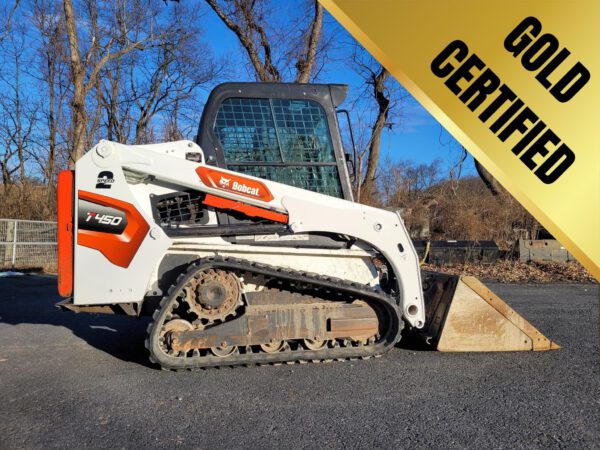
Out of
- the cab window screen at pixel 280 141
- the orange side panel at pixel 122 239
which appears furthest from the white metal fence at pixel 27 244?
the cab window screen at pixel 280 141

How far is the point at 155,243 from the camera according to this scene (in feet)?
13.0

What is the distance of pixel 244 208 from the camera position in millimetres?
4113

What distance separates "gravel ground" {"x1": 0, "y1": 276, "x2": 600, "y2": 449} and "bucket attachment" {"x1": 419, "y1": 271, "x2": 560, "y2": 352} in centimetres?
12

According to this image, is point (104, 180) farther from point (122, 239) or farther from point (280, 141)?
point (280, 141)

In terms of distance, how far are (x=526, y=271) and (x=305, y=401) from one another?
9.75 metres

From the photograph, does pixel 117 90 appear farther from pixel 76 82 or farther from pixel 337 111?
pixel 337 111

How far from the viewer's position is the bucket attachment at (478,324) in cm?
434

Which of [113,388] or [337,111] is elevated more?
[337,111]

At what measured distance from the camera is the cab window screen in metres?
→ 4.43

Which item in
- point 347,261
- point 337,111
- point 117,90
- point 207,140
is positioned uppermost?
point 117,90

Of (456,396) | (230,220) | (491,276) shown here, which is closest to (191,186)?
(230,220)

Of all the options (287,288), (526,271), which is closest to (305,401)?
(287,288)

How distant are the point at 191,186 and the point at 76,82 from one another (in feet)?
48.3

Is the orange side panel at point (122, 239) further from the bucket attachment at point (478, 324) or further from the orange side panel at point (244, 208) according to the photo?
the bucket attachment at point (478, 324)
